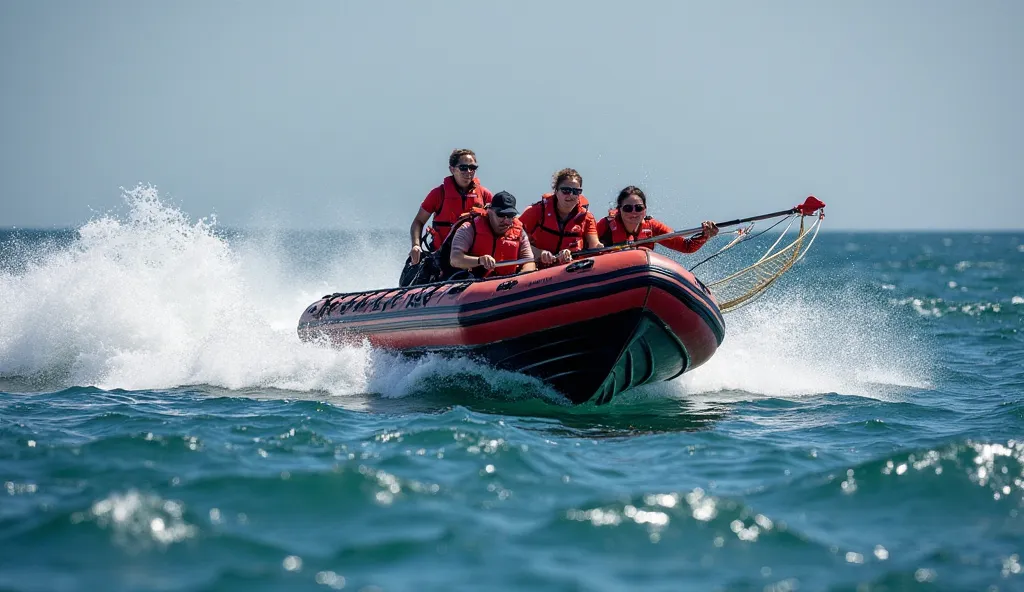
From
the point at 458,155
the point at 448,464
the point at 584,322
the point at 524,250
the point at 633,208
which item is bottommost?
the point at 448,464

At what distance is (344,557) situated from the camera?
389cm

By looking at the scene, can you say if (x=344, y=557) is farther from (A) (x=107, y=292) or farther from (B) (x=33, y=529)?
(A) (x=107, y=292)

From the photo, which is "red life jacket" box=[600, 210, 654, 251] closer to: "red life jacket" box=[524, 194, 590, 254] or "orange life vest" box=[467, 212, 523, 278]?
"red life jacket" box=[524, 194, 590, 254]

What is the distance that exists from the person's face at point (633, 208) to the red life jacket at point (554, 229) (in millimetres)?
320

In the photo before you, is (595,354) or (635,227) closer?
(595,354)

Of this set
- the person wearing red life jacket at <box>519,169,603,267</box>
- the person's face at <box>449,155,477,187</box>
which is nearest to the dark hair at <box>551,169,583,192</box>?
the person wearing red life jacket at <box>519,169,603,267</box>

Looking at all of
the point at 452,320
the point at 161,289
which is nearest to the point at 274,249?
the point at 161,289

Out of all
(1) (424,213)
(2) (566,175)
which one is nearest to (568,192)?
(2) (566,175)

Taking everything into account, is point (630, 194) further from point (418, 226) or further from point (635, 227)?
point (418, 226)

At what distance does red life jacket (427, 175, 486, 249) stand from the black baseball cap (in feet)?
4.36

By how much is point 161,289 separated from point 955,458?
8111 millimetres

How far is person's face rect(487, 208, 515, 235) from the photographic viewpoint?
25.8 ft

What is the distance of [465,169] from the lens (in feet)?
29.5

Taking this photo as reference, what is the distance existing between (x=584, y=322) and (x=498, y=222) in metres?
1.24
